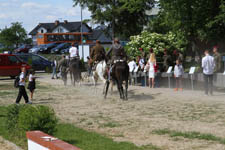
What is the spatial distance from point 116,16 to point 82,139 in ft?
152

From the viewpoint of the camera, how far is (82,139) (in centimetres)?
963

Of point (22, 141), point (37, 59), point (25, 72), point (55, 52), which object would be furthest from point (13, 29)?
point (22, 141)

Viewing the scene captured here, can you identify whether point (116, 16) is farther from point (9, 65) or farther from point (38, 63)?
point (9, 65)

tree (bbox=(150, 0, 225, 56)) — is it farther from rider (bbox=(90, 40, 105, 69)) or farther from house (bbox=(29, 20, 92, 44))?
house (bbox=(29, 20, 92, 44))

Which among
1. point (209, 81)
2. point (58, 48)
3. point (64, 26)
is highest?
point (64, 26)

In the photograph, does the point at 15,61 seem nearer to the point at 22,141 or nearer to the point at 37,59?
the point at 37,59

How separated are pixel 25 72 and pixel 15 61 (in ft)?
67.5

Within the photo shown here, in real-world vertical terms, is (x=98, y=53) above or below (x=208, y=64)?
above

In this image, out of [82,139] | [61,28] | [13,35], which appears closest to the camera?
[82,139]

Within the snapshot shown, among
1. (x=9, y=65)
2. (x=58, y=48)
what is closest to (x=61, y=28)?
(x=58, y=48)

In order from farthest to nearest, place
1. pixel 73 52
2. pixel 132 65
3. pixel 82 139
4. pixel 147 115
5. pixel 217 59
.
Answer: pixel 132 65, pixel 73 52, pixel 217 59, pixel 147 115, pixel 82 139

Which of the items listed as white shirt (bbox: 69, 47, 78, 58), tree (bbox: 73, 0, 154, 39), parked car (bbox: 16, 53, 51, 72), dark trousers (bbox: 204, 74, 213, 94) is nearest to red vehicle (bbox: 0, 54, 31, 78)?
parked car (bbox: 16, 53, 51, 72)

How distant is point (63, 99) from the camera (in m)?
19.5

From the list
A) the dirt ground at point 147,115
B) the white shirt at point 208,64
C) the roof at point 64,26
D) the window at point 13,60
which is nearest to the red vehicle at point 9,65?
the window at point 13,60
